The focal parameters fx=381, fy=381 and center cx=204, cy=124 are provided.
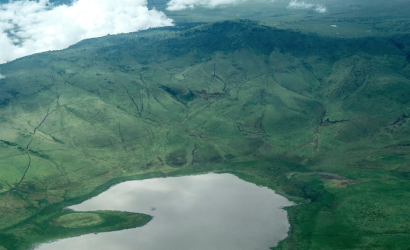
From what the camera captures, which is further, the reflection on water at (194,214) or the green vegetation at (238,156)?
the green vegetation at (238,156)

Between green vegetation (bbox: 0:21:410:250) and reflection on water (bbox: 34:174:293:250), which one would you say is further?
green vegetation (bbox: 0:21:410:250)

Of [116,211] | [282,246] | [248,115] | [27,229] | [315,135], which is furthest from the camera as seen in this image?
[248,115]

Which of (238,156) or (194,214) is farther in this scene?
(238,156)

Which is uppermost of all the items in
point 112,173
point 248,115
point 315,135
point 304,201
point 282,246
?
point 248,115

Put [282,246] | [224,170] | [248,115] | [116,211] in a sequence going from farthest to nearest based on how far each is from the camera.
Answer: [248,115] → [224,170] → [116,211] → [282,246]

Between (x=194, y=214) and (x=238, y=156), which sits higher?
(x=238, y=156)

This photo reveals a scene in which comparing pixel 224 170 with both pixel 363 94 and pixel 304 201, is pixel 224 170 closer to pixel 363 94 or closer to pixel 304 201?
pixel 304 201

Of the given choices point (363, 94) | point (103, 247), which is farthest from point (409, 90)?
point (103, 247)

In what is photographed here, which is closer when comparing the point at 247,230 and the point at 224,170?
the point at 247,230
